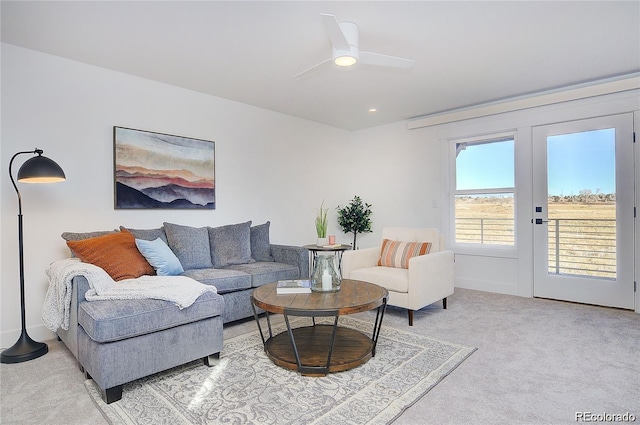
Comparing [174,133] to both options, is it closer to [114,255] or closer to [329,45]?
[114,255]

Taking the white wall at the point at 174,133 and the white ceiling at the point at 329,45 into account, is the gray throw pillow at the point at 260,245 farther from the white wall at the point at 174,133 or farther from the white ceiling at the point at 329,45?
the white ceiling at the point at 329,45

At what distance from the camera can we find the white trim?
142 inches

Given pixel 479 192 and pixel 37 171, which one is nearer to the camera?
pixel 37 171

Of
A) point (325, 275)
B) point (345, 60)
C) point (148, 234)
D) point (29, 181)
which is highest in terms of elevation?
point (345, 60)

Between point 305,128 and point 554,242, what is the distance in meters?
3.60

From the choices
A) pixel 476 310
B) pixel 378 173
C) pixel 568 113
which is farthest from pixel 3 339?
pixel 568 113

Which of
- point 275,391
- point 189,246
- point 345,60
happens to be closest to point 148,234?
point 189,246

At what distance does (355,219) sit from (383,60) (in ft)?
10.5

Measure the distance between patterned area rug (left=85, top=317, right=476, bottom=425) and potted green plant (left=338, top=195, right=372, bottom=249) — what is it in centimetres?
309

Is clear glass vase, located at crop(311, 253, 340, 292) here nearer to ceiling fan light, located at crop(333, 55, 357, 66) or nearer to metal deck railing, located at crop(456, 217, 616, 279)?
ceiling fan light, located at crop(333, 55, 357, 66)

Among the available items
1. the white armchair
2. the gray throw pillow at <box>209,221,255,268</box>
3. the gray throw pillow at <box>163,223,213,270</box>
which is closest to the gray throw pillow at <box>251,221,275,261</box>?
the gray throw pillow at <box>209,221,255,268</box>

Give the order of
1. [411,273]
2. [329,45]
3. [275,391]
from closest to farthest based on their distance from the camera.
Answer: [275,391] < [329,45] < [411,273]

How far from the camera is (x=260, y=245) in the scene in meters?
4.01

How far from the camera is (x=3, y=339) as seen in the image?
110 inches
